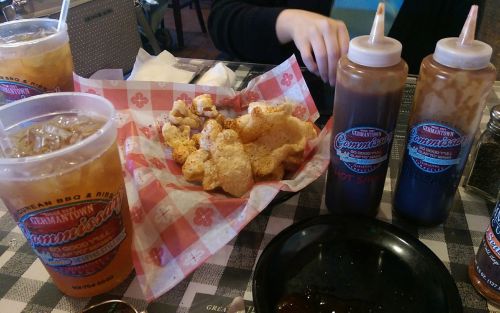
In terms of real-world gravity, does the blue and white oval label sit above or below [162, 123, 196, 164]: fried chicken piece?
above

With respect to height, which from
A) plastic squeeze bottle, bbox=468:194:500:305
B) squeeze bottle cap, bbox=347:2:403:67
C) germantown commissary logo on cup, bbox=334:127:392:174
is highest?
squeeze bottle cap, bbox=347:2:403:67

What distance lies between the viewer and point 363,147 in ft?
2.08

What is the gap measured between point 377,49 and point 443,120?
15 cm

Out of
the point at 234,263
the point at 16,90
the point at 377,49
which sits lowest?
the point at 234,263

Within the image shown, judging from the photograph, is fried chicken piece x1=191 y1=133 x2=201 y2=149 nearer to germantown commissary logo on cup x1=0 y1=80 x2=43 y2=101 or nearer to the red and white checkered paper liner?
the red and white checkered paper liner

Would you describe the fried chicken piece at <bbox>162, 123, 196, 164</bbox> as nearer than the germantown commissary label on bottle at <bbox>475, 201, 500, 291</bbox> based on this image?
No

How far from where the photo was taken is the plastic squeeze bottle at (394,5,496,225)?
555 mm

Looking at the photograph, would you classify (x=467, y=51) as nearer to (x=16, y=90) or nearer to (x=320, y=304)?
(x=320, y=304)

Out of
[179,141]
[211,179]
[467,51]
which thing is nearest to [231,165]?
[211,179]

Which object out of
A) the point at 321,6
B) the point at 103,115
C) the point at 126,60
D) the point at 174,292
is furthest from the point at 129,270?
the point at 126,60

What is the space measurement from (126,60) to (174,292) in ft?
5.26

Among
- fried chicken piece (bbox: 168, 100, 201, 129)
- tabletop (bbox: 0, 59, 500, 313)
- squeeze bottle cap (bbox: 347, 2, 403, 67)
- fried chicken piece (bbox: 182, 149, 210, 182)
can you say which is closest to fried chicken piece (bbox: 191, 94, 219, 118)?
fried chicken piece (bbox: 168, 100, 201, 129)

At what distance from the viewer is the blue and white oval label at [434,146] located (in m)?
0.60

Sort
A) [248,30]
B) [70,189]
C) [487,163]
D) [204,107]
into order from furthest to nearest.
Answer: [248,30] < [204,107] < [487,163] < [70,189]
